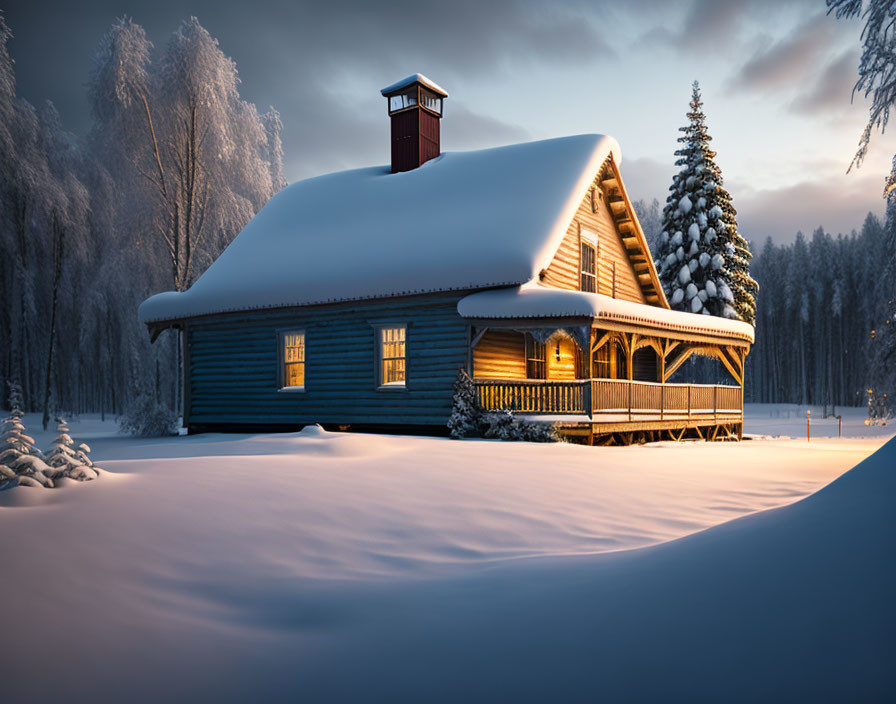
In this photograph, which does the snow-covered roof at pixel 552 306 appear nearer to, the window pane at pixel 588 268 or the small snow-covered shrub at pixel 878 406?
the window pane at pixel 588 268

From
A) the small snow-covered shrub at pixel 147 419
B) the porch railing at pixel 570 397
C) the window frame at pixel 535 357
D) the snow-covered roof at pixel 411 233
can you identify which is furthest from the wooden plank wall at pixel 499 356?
the small snow-covered shrub at pixel 147 419

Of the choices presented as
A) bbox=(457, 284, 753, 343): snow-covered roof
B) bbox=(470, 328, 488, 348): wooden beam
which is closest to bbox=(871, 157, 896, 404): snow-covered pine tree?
bbox=(457, 284, 753, 343): snow-covered roof

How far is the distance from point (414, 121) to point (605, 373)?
10.7 meters

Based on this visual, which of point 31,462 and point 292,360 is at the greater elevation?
point 292,360

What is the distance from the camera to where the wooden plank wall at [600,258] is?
19.5 meters

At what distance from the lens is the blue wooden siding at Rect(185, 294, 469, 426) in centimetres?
1772

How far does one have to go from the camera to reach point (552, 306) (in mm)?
15406

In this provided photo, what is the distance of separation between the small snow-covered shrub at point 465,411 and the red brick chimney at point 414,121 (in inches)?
394

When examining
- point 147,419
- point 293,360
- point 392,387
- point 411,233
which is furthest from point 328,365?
point 147,419

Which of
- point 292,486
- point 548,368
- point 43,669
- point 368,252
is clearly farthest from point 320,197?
point 43,669

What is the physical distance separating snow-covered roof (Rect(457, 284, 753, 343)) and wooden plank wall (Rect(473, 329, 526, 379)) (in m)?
1.71

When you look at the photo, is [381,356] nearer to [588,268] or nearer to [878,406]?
[588,268]

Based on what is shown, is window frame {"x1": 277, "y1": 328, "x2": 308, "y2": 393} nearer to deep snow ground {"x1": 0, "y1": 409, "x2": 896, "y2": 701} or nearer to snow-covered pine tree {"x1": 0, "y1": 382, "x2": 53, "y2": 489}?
deep snow ground {"x1": 0, "y1": 409, "x2": 896, "y2": 701}

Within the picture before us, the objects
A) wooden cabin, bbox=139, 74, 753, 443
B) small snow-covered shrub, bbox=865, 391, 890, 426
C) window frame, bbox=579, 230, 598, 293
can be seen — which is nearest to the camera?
wooden cabin, bbox=139, 74, 753, 443
